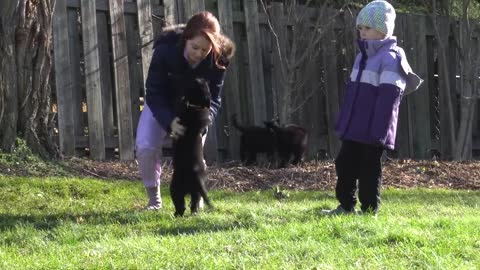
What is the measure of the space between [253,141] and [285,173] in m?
0.87

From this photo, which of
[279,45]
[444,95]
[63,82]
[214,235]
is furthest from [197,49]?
[444,95]

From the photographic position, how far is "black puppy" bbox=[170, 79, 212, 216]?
586 cm

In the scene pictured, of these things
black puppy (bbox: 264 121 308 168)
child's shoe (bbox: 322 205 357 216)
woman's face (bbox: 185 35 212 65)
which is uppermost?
woman's face (bbox: 185 35 212 65)

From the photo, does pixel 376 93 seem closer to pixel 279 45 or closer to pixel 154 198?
pixel 154 198

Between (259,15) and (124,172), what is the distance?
340 centimetres

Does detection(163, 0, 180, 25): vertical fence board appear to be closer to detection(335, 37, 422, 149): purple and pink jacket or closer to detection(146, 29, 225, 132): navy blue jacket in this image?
detection(146, 29, 225, 132): navy blue jacket

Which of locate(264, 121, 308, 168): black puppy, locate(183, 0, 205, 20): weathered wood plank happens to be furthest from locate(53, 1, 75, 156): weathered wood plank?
→ locate(264, 121, 308, 168): black puppy

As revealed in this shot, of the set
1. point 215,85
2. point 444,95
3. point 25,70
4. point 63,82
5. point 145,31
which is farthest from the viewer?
point 444,95

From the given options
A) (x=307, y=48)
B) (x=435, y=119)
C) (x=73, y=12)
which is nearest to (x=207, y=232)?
(x=73, y=12)

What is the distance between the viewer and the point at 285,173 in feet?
30.5

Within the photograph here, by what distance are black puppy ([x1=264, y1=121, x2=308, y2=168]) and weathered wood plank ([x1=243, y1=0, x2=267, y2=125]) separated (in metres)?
0.45

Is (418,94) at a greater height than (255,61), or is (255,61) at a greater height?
(255,61)

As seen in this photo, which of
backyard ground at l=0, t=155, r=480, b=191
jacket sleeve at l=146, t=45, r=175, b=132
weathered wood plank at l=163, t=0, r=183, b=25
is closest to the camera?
jacket sleeve at l=146, t=45, r=175, b=132

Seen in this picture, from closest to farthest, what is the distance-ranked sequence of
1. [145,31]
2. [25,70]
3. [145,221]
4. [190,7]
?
[145,221] → [25,70] → [145,31] → [190,7]
